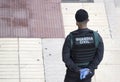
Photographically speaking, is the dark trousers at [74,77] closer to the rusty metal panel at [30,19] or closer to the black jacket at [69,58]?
the black jacket at [69,58]

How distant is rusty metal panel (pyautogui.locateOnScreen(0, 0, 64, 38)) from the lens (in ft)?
32.2

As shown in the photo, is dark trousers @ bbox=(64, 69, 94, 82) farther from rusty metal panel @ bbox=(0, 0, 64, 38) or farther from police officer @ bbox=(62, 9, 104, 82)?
rusty metal panel @ bbox=(0, 0, 64, 38)

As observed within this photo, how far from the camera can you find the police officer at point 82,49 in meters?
6.42

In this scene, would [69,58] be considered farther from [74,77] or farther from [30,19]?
[30,19]

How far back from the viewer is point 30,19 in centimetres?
1014

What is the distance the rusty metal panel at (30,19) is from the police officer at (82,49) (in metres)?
3.32

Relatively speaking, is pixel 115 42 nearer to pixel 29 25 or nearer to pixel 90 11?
pixel 90 11

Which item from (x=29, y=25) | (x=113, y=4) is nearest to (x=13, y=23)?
(x=29, y=25)

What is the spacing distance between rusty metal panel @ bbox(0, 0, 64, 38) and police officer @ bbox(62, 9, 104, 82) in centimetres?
332

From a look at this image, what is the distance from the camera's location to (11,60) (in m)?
9.08

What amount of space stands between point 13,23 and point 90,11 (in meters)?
2.04

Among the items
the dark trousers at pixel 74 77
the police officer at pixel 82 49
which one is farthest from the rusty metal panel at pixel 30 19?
the police officer at pixel 82 49

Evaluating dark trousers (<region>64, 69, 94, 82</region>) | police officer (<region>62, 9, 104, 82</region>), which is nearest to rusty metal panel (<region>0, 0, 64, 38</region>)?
dark trousers (<region>64, 69, 94, 82</region>)

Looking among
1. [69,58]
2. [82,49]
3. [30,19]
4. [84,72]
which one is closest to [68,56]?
[69,58]
